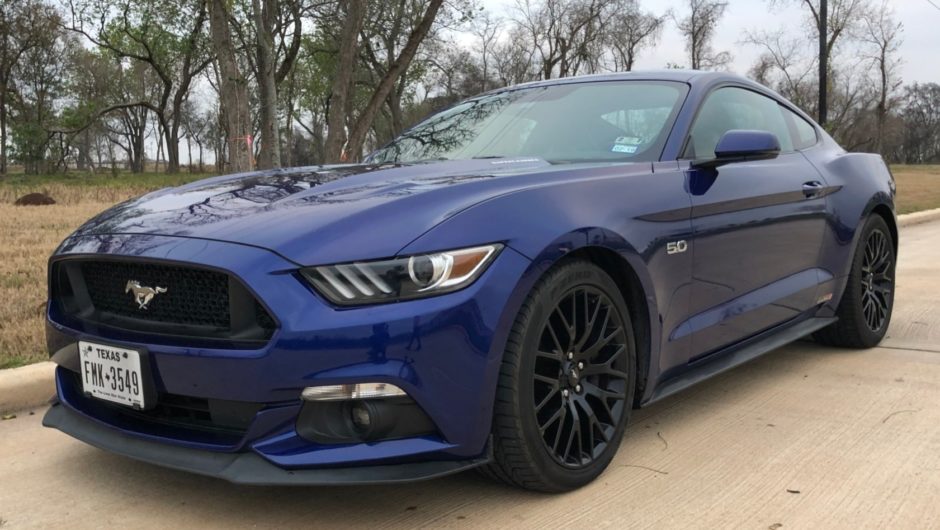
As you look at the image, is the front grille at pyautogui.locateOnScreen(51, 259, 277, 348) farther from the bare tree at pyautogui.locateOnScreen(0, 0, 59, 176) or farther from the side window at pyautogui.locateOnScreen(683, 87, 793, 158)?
the bare tree at pyautogui.locateOnScreen(0, 0, 59, 176)

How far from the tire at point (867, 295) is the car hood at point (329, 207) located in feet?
6.91

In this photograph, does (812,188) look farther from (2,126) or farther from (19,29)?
(2,126)

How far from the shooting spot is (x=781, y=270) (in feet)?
11.6

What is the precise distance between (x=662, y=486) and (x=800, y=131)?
8.01 ft

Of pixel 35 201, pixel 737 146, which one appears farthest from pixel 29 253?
pixel 35 201

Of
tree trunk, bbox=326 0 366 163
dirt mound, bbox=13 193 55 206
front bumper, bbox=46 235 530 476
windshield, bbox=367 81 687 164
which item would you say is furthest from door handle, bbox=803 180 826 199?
dirt mound, bbox=13 193 55 206

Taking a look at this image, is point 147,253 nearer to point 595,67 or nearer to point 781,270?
point 781,270

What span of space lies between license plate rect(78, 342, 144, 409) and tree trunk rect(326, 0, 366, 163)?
10825 millimetres

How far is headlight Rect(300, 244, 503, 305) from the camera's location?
6.84 ft

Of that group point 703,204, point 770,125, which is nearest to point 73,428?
point 703,204

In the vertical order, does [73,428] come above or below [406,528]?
above

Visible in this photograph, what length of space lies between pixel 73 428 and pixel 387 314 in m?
1.21

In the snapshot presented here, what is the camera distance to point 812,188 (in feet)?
12.4

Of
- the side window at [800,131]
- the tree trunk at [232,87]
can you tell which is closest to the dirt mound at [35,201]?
the tree trunk at [232,87]
